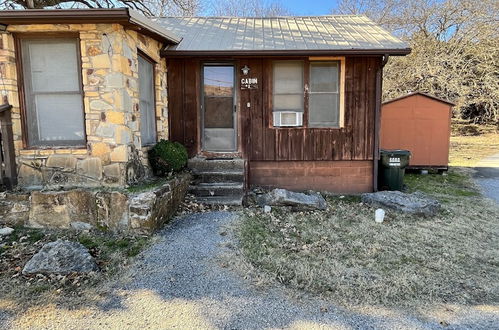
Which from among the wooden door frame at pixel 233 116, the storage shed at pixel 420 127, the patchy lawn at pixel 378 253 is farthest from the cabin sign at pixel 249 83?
the storage shed at pixel 420 127

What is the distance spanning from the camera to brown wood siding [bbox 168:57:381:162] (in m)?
6.32

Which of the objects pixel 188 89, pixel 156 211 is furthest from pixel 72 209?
pixel 188 89

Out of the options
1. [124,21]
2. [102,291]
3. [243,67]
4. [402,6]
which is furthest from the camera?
[402,6]

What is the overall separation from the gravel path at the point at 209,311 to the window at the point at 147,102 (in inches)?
106

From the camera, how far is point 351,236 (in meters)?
4.31

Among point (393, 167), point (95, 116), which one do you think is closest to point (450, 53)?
point (393, 167)

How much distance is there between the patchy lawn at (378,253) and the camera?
2.95 metres

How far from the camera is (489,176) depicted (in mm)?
8898

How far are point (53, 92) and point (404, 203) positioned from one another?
5.56 m

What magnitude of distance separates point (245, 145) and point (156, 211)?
2682 mm

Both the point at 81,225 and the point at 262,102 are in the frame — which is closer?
the point at 81,225

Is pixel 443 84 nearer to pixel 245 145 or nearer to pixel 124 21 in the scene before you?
pixel 245 145

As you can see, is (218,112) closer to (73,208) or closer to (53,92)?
(53,92)

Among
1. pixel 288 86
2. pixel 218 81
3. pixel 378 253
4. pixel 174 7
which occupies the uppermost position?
pixel 174 7
